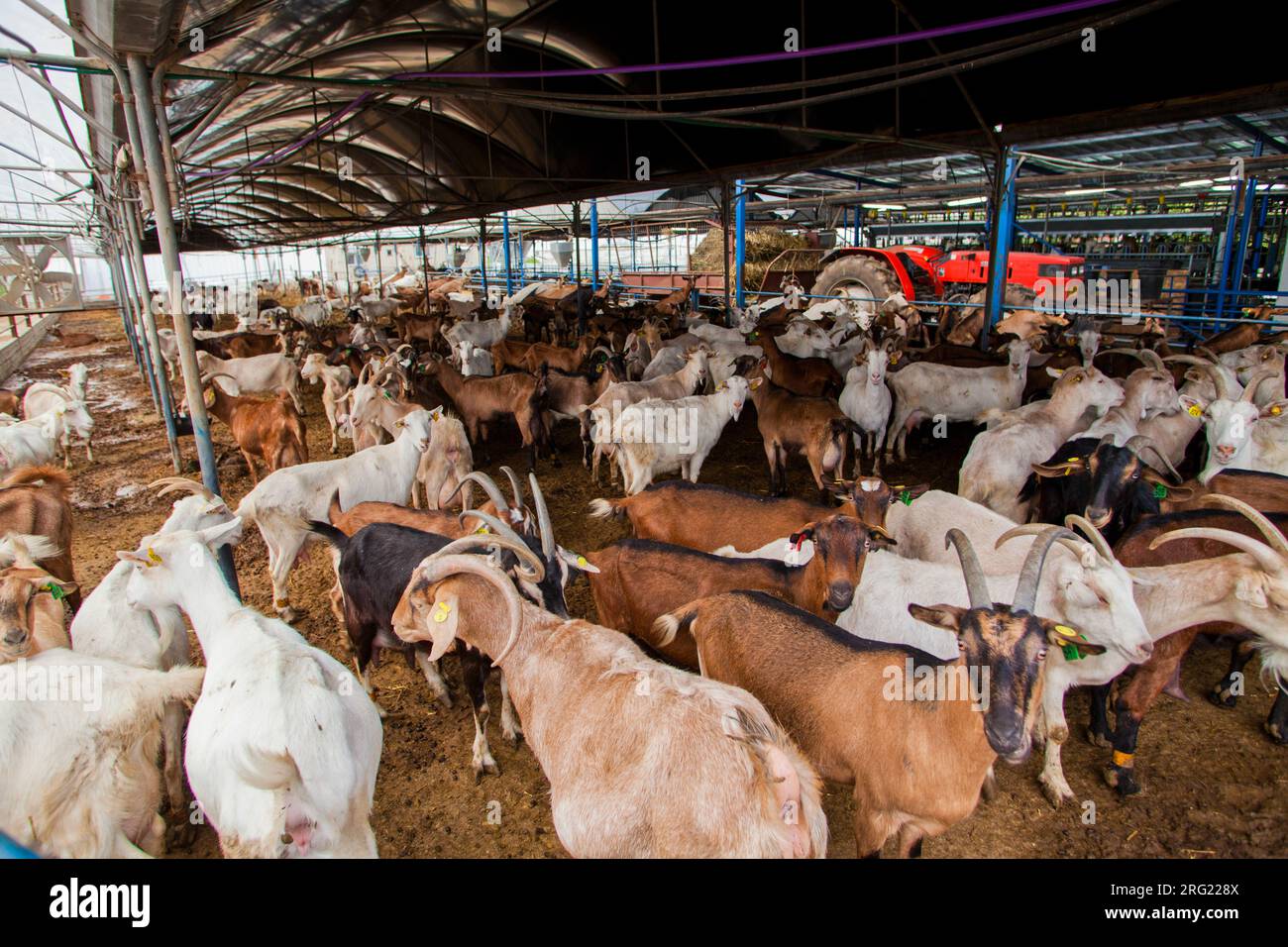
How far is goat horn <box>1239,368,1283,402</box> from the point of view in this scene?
6.59 meters

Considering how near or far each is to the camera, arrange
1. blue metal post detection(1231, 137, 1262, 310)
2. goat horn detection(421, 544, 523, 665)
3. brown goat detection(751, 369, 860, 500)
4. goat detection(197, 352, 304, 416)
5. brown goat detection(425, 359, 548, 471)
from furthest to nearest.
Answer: blue metal post detection(1231, 137, 1262, 310) → goat detection(197, 352, 304, 416) → brown goat detection(425, 359, 548, 471) → brown goat detection(751, 369, 860, 500) → goat horn detection(421, 544, 523, 665)

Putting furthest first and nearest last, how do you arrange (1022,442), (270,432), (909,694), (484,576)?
(270,432) < (1022,442) < (484,576) < (909,694)

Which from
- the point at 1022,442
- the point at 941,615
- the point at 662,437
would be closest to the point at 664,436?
the point at 662,437

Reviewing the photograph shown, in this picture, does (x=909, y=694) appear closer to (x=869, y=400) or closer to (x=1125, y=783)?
(x=1125, y=783)

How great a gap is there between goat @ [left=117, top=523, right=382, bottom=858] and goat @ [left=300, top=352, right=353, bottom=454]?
7.73 m

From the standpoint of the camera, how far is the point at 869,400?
8.90 metres

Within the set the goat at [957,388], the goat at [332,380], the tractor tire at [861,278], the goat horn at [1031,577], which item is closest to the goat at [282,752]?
the goat horn at [1031,577]

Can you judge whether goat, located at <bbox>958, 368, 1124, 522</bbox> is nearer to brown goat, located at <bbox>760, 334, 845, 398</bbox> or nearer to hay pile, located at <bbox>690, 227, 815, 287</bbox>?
brown goat, located at <bbox>760, 334, 845, 398</bbox>

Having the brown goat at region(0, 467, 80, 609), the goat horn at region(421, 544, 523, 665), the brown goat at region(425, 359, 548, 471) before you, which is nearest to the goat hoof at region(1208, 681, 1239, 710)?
the goat horn at region(421, 544, 523, 665)

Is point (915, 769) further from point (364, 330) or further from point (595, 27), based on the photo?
point (364, 330)

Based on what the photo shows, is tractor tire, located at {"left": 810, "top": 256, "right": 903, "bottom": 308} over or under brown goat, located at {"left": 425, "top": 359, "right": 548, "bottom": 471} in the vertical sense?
over

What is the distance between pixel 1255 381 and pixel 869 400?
3709mm

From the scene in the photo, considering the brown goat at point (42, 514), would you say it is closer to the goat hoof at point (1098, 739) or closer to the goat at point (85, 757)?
the goat at point (85, 757)

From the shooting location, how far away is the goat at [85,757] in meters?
2.84
